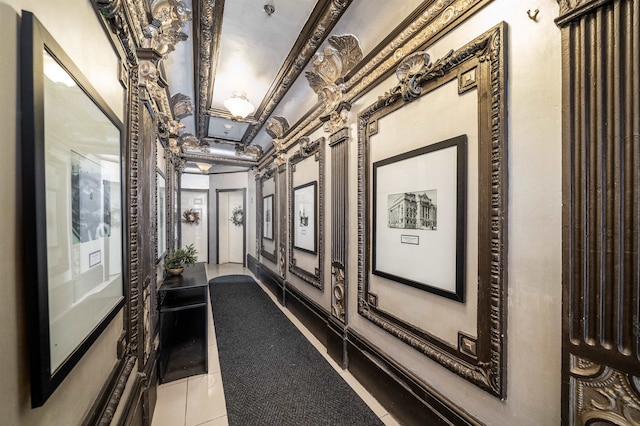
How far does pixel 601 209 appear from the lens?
917mm

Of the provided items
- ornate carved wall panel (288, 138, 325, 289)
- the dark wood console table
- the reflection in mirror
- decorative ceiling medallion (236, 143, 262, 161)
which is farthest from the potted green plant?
decorative ceiling medallion (236, 143, 262, 161)

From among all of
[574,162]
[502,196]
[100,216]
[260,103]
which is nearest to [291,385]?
[100,216]

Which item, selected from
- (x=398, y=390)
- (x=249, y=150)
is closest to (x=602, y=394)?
(x=398, y=390)

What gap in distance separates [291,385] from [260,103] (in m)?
3.35

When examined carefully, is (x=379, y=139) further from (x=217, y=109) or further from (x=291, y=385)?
(x=217, y=109)

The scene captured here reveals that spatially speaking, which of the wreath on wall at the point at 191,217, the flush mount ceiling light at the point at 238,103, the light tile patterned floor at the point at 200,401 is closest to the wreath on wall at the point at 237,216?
the wreath on wall at the point at 191,217

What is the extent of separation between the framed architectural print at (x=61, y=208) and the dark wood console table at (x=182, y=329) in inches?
52.3

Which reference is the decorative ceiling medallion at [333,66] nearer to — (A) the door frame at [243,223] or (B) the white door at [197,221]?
(A) the door frame at [243,223]

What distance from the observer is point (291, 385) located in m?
2.17

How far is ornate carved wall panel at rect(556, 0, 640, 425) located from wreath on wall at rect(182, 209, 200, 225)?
7763 mm

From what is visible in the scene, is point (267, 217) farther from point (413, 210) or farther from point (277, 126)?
point (413, 210)

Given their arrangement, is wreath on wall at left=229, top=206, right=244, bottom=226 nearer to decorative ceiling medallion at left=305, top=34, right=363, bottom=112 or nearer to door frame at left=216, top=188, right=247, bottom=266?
door frame at left=216, top=188, right=247, bottom=266

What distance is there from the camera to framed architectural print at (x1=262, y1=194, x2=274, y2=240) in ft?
16.1

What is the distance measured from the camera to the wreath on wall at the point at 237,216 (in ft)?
24.2
